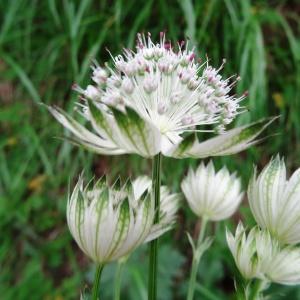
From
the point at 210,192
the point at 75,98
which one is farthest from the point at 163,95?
the point at 75,98

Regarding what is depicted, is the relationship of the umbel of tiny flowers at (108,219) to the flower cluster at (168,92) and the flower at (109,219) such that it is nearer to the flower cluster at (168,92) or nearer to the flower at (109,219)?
the flower at (109,219)

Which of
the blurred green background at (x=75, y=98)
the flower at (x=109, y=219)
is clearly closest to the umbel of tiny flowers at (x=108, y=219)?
the flower at (x=109, y=219)

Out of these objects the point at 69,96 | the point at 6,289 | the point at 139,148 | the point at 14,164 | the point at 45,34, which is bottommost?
the point at 6,289

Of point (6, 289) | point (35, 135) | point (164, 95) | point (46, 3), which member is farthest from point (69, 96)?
point (164, 95)

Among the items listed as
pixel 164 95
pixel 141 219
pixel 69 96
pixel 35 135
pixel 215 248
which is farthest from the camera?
pixel 69 96

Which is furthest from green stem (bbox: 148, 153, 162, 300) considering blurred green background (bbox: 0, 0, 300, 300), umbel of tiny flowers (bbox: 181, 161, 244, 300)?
blurred green background (bbox: 0, 0, 300, 300)

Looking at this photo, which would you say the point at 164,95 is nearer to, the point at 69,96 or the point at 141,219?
the point at 141,219
